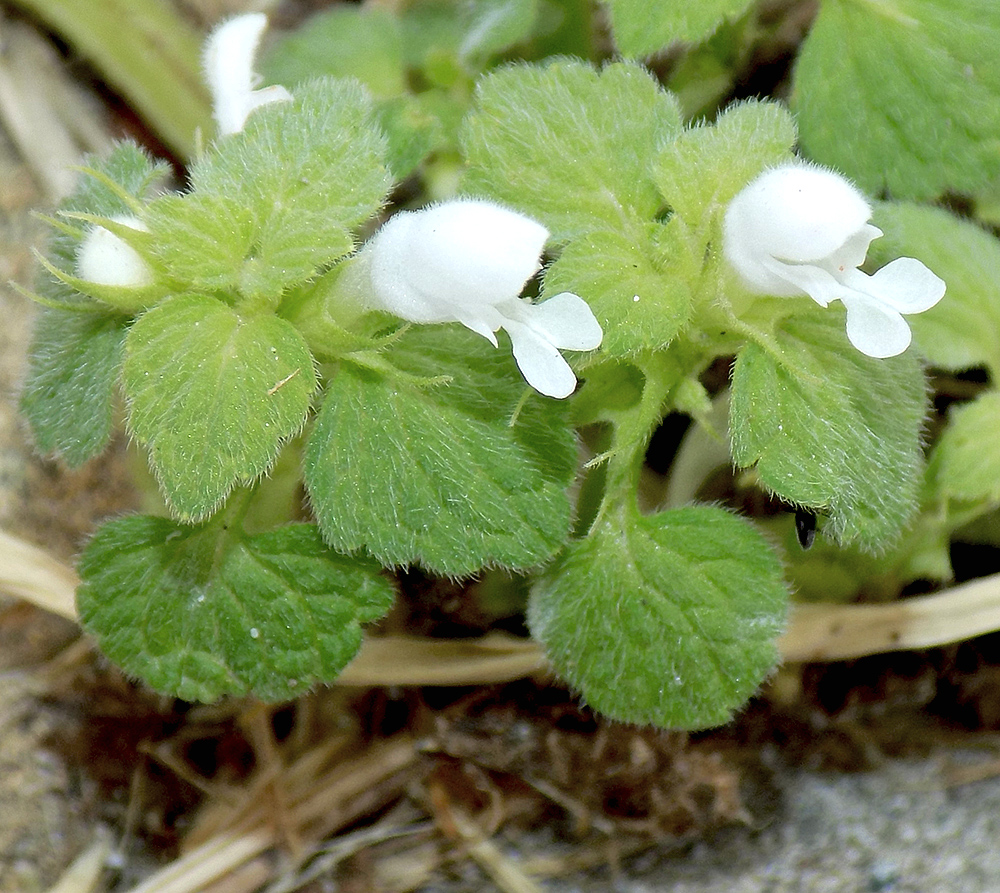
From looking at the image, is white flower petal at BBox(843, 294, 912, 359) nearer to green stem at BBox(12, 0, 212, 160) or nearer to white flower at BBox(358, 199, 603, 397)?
white flower at BBox(358, 199, 603, 397)

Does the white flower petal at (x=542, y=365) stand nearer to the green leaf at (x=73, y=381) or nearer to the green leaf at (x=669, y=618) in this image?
the green leaf at (x=669, y=618)

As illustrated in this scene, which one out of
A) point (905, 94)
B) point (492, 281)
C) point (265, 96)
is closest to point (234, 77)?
point (265, 96)

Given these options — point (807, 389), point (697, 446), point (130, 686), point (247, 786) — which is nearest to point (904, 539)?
point (697, 446)

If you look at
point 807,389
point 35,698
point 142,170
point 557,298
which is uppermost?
point 142,170

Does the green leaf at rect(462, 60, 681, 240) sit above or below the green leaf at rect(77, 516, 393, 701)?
above

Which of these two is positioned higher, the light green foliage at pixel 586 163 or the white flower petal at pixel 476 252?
the white flower petal at pixel 476 252

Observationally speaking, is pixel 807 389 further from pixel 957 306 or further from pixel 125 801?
pixel 125 801

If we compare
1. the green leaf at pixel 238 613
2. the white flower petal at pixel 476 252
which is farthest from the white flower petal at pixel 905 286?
the green leaf at pixel 238 613

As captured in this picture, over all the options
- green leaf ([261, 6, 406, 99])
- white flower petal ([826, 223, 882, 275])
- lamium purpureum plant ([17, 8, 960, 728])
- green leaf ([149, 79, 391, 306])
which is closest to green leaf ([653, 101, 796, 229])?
lamium purpureum plant ([17, 8, 960, 728])
